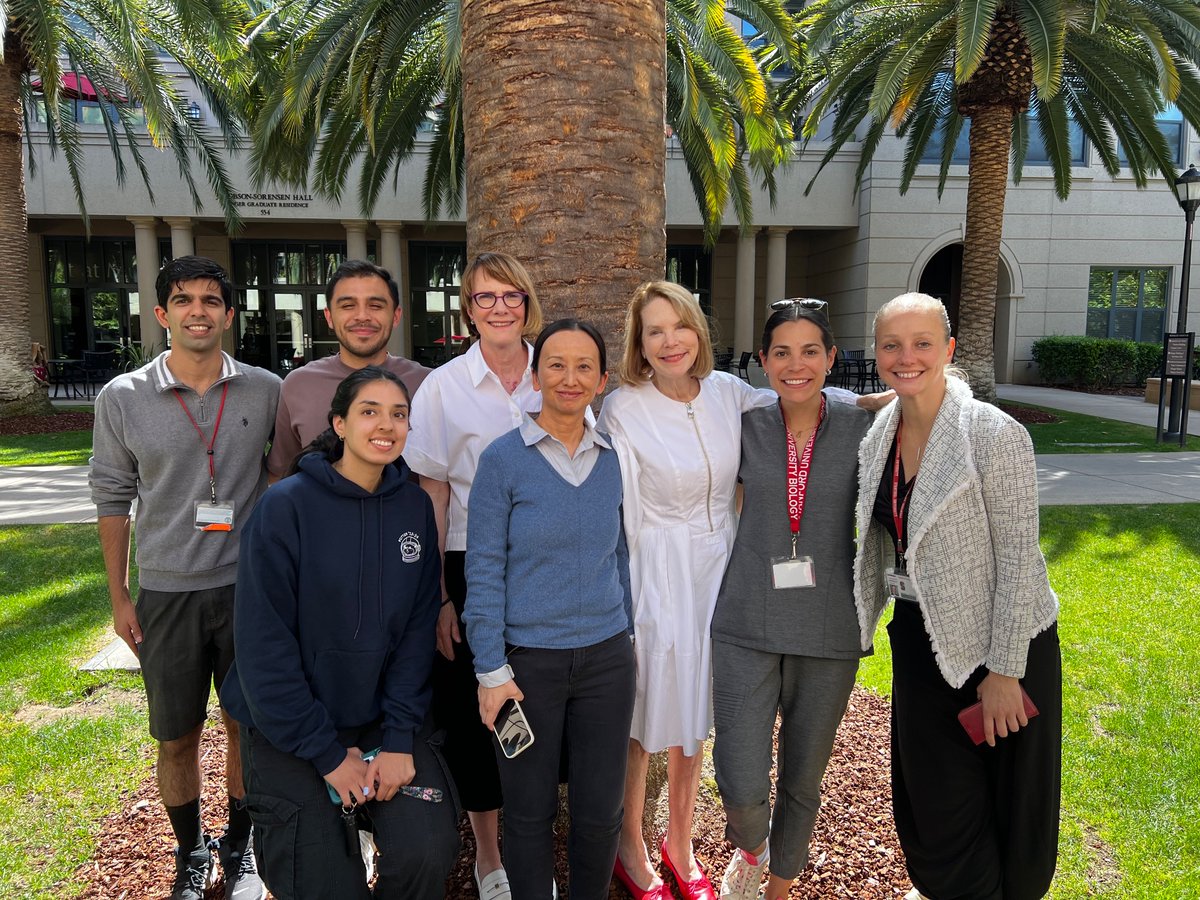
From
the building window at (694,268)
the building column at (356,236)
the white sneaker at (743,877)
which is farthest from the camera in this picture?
the building window at (694,268)

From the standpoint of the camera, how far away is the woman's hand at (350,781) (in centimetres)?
239

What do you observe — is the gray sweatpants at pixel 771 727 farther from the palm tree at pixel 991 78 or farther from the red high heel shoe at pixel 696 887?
the palm tree at pixel 991 78

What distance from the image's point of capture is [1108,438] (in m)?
13.8

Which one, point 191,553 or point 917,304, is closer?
point 917,304

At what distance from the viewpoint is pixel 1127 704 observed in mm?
4543

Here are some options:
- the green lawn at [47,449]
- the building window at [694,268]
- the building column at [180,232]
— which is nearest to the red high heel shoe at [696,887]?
the green lawn at [47,449]

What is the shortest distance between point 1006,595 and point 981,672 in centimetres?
30

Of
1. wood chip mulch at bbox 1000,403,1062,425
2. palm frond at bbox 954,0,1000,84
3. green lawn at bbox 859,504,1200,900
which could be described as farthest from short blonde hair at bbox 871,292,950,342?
wood chip mulch at bbox 1000,403,1062,425

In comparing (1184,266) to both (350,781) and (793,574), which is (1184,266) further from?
(350,781)

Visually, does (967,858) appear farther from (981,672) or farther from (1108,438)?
(1108,438)

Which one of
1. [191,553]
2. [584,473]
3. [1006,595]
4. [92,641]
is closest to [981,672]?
[1006,595]

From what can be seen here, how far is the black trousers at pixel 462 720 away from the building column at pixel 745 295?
21368 mm

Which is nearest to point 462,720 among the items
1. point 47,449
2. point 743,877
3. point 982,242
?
point 743,877

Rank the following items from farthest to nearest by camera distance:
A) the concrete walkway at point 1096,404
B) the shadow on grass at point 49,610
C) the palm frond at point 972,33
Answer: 1. the concrete walkway at point 1096,404
2. the palm frond at point 972,33
3. the shadow on grass at point 49,610
